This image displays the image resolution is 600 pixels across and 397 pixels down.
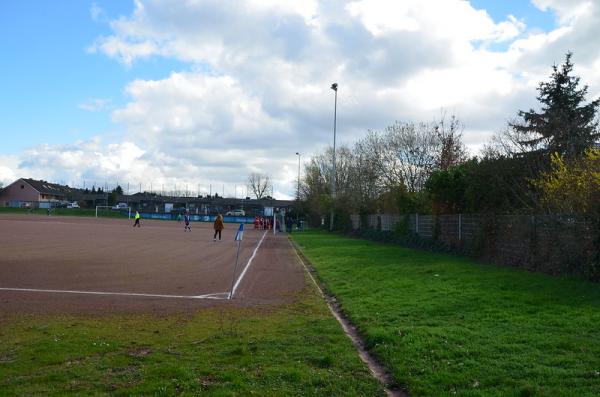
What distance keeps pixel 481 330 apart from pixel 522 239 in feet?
31.5

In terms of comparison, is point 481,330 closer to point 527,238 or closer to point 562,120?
point 527,238

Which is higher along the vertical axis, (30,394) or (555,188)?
(555,188)

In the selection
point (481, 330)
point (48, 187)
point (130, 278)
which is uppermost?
point (48, 187)

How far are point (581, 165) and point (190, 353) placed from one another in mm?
12327

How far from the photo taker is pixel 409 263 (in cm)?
1903

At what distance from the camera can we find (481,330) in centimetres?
828

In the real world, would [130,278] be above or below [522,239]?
below

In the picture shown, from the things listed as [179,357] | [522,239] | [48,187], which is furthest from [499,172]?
[48,187]

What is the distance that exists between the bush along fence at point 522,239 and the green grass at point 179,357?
283 inches

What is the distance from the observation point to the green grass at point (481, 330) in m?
5.96

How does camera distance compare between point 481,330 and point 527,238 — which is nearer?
point 481,330

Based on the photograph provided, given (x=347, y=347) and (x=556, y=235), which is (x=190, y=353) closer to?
(x=347, y=347)

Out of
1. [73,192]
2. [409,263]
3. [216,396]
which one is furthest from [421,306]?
[73,192]

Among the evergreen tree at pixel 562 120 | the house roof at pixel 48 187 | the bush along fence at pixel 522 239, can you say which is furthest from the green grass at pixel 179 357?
the house roof at pixel 48 187
